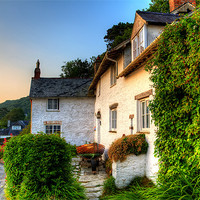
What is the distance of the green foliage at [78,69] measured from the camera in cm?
3781

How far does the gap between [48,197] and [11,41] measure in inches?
520

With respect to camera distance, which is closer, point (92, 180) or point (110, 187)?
point (110, 187)

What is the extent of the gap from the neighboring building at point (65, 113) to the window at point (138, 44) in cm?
1061

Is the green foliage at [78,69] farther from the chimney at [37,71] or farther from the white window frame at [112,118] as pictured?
the white window frame at [112,118]

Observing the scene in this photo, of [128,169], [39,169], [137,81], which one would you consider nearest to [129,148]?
[128,169]

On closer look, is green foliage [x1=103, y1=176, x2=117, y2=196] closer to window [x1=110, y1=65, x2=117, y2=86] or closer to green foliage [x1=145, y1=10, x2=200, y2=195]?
green foliage [x1=145, y1=10, x2=200, y2=195]

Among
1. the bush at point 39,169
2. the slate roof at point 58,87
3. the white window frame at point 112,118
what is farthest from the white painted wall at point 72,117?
the bush at point 39,169

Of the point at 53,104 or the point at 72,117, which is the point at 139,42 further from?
the point at 53,104

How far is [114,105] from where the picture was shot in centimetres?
1092

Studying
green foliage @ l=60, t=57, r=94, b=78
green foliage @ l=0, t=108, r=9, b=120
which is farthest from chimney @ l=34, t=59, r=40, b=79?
green foliage @ l=0, t=108, r=9, b=120

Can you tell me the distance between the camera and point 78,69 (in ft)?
125

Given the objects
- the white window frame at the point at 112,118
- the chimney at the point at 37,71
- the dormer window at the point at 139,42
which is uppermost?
the chimney at the point at 37,71

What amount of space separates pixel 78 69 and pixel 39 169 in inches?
1311

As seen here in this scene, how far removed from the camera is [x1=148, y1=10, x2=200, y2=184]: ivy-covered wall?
4.30 meters
